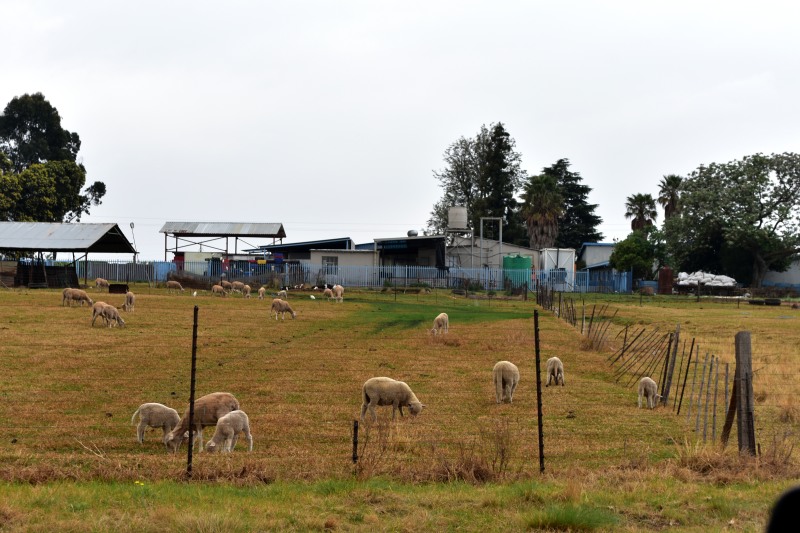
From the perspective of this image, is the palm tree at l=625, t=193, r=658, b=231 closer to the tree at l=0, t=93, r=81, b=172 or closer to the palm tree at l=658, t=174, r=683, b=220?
the palm tree at l=658, t=174, r=683, b=220

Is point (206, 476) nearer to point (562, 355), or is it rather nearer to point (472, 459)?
point (472, 459)

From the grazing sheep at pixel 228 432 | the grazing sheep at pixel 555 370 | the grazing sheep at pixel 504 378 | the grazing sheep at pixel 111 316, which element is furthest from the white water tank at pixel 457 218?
the grazing sheep at pixel 228 432

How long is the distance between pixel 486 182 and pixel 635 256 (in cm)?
2126

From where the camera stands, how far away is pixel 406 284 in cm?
6238

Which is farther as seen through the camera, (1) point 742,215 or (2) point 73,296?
(1) point 742,215

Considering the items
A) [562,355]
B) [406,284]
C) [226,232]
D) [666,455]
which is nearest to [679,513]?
[666,455]

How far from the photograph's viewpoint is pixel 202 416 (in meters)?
11.4

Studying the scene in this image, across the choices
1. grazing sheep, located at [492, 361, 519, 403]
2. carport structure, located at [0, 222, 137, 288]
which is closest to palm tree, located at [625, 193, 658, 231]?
carport structure, located at [0, 222, 137, 288]

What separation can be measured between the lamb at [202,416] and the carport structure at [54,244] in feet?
132

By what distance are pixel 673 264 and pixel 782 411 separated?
197 feet

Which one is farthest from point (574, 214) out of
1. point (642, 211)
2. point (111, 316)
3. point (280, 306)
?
point (111, 316)

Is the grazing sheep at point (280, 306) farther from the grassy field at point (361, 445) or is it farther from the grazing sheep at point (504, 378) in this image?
the grazing sheep at point (504, 378)

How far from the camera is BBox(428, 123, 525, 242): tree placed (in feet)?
288

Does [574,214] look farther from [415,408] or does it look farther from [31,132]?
[415,408]
